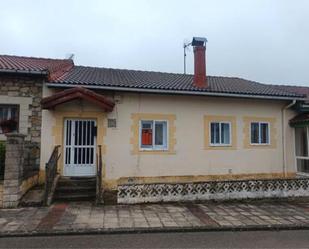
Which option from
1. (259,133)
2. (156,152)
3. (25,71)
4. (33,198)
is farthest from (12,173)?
(259,133)

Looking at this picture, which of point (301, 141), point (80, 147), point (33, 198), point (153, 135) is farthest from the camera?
point (301, 141)

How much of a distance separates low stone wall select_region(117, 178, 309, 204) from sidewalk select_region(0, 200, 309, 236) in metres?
0.38

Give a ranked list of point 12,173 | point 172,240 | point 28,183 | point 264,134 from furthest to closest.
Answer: point 264,134 → point 28,183 → point 12,173 → point 172,240

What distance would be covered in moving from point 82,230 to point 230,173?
7.56 m

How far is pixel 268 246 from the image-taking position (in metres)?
6.10

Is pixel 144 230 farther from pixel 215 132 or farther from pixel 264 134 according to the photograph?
pixel 264 134

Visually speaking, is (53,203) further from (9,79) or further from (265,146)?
(265,146)

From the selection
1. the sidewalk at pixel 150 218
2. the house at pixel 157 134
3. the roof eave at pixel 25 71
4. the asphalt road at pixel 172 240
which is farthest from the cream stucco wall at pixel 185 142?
the asphalt road at pixel 172 240

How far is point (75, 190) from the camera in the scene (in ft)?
34.4

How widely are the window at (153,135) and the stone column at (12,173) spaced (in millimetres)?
4509

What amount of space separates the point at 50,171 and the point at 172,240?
486 cm

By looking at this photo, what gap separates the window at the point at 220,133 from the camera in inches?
A: 511

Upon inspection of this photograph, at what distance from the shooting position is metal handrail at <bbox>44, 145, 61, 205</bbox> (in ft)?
30.9

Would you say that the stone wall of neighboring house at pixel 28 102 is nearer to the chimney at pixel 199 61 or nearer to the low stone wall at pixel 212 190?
the low stone wall at pixel 212 190
